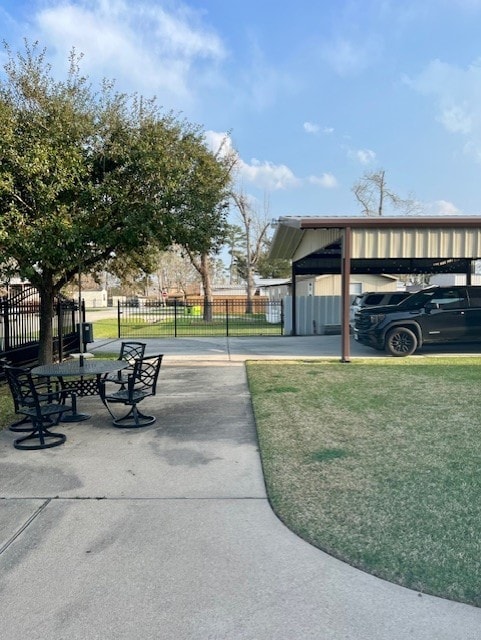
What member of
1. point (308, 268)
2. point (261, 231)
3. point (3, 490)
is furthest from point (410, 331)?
point (261, 231)

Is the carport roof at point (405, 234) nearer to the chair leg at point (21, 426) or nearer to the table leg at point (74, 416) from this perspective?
the table leg at point (74, 416)

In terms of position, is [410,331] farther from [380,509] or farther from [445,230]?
[380,509]

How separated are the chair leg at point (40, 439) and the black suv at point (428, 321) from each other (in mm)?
9457

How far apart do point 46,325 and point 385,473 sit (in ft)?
26.8

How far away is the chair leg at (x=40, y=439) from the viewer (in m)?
5.65

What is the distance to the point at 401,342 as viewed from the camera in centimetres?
1338

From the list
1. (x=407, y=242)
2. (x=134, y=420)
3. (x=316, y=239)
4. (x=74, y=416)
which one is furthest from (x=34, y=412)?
(x=316, y=239)

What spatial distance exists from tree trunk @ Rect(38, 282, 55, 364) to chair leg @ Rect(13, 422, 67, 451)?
188 inches

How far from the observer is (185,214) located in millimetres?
9180

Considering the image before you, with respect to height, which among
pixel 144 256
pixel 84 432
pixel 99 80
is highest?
pixel 99 80

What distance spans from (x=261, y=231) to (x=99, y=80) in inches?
1552

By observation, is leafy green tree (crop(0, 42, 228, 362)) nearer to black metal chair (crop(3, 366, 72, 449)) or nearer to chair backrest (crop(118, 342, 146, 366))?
chair backrest (crop(118, 342, 146, 366))

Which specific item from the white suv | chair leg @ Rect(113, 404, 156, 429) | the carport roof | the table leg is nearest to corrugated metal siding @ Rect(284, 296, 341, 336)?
the white suv

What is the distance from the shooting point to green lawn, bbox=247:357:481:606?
127 inches
